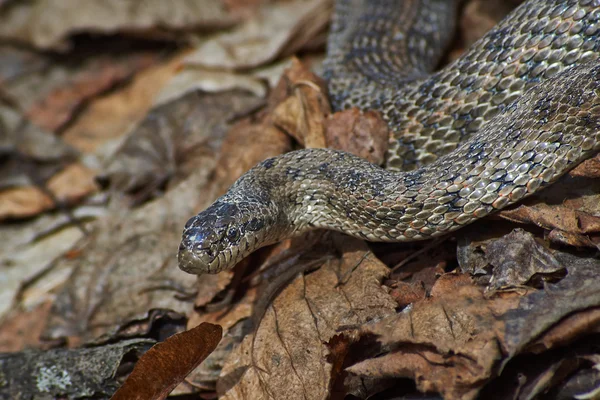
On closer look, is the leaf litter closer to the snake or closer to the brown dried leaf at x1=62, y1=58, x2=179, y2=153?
the brown dried leaf at x1=62, y1=58, x2=179, y2=153

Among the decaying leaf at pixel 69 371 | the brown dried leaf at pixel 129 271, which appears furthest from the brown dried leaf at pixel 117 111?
the decaying leaf at pixel 69 371

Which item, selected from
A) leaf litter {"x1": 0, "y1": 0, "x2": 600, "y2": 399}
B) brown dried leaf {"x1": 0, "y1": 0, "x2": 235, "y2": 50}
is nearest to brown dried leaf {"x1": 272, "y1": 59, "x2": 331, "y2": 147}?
leaf litter {"x1": 0, "y1": 0, "x2": 600, "y2": 399}

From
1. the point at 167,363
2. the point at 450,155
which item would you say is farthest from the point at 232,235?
the point at 450,155

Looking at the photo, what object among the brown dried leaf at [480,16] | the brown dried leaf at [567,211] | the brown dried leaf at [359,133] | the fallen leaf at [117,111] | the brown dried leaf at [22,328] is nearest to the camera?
the brown dried leaf at [567,211]

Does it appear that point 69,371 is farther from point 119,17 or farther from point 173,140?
point 119,17

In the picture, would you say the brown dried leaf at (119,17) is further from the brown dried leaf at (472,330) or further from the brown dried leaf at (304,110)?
the brown dried leaf at (472,330)

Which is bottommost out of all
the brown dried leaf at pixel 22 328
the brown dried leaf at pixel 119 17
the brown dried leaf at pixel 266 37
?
the brown dried leaf at pixel 22 328
